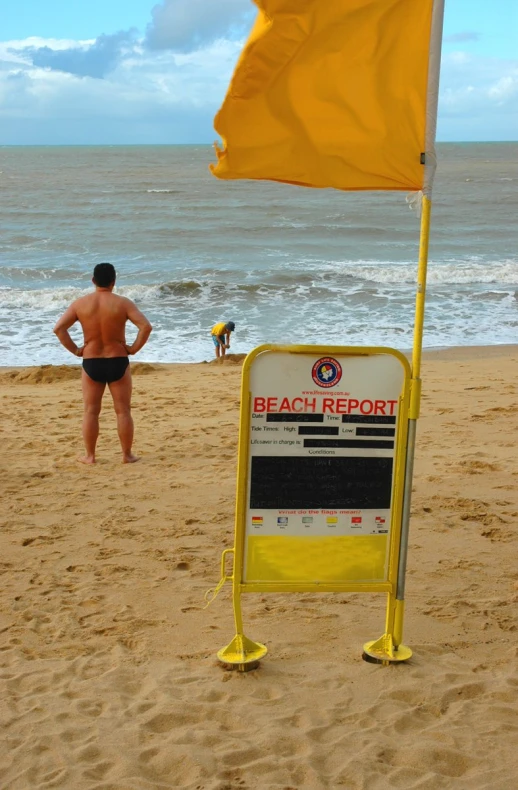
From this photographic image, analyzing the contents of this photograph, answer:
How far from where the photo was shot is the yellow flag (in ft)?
10.3

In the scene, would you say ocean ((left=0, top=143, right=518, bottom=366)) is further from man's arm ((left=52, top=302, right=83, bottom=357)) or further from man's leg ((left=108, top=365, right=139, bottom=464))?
man's arm ((left=52, top=302, right=83, bottom=357))

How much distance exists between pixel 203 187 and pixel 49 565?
4715 centimetres

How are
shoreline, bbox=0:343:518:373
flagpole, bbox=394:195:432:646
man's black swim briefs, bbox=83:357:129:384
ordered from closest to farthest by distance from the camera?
flagpole, bbox=394:195:432:646
man's black swim briefs, bbox=83:357:129:384
shoreline, bbox=0:343:518:373

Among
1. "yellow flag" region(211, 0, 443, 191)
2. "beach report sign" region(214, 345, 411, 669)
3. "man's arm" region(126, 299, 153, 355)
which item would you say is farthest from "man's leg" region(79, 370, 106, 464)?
"yellow flag" region(211, 0, 443, 191)

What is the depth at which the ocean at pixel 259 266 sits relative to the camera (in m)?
14.3

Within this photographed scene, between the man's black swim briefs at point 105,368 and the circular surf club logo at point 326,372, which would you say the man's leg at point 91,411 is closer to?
the man's black swim briefs at point 105,368

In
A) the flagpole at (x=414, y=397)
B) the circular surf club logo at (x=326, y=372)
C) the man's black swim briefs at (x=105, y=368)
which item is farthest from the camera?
the man's black swim briefs at (x=105, y=368)

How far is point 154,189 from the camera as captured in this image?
158 ft

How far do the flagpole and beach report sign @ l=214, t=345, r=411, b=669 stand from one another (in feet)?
0.07

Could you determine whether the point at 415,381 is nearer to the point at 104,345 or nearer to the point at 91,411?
the point at 104,345

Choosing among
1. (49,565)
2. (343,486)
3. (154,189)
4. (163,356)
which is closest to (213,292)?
(163,356)

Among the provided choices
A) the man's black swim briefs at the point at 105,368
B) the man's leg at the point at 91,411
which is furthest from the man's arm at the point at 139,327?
the man's leg at the point at 91,411

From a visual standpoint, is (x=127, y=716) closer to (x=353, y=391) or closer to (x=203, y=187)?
(x=353, y=391)

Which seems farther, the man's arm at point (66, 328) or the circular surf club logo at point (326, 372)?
the man's arm at point (66, 328)
